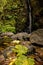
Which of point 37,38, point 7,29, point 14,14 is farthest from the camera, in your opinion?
point 14,14

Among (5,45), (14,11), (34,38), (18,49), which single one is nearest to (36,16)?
(14,11)

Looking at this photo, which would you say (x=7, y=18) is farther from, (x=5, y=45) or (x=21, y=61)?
(x=21, y=61)

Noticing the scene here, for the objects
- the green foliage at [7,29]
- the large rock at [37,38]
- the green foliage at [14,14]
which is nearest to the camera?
the large rock at [37,38]

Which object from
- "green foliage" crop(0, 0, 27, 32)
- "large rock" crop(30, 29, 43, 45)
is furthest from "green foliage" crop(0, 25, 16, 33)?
"large rock" crop(30, 29, 43, 45)

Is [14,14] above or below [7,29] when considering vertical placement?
above

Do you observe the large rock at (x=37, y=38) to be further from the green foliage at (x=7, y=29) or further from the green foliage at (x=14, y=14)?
the green foliage at (x=14, y=14)

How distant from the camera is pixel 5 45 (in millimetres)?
5035

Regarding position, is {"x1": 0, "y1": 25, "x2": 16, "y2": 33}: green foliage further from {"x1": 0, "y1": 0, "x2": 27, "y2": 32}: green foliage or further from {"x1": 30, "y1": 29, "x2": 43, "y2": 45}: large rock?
{"x1": 30, "y1": 29, "x2": 43, "y2": 45}: large rock

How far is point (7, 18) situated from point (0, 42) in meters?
4.87

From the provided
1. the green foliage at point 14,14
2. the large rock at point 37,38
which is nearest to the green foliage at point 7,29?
the green foliage at point 14,14

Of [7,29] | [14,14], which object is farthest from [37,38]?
[14,14]

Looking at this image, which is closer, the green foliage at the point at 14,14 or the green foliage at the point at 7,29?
the green foliage at the point at 7,29

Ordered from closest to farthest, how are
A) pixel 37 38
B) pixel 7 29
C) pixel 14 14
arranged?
1. pixel 37 38
2. pixel 7 29
3. pixel 14 14

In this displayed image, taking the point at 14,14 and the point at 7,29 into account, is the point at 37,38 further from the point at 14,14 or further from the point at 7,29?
the point at 14,14
